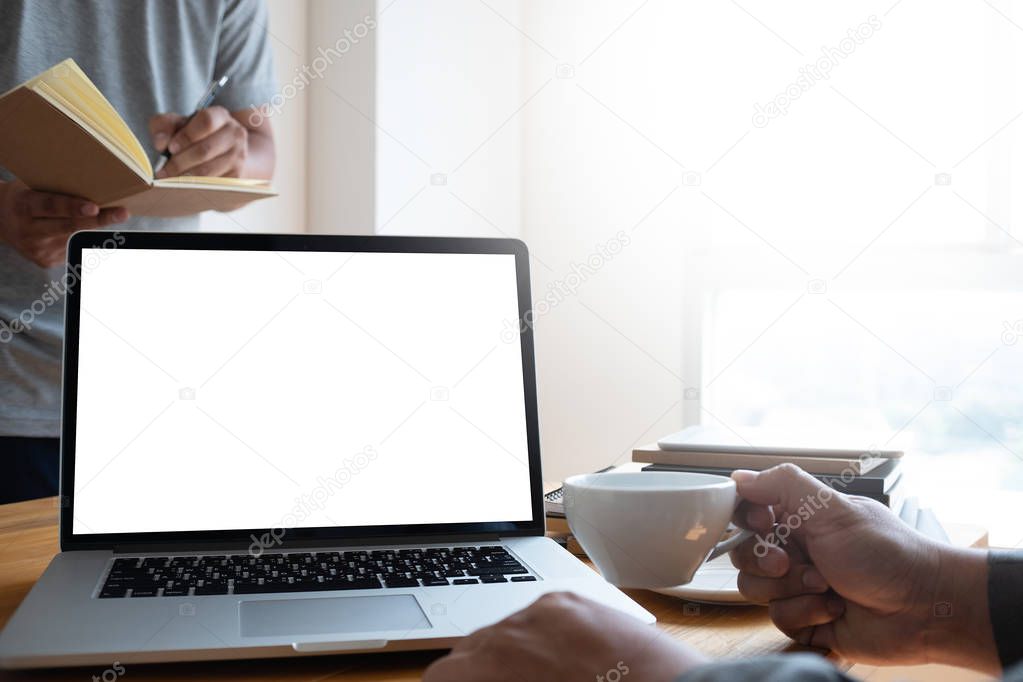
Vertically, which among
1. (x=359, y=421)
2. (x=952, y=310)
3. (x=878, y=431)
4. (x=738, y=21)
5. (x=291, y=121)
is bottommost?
(x=878, y=431)

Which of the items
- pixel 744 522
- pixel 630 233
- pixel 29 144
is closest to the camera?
pixel 744 522

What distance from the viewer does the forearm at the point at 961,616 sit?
2.32ft

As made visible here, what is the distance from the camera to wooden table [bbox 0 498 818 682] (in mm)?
602

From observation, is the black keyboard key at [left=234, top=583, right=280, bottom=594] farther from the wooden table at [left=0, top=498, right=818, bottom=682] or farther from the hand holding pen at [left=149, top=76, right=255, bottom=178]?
the hand holding pen at [left=149, top=76, right=255, bottom=178]

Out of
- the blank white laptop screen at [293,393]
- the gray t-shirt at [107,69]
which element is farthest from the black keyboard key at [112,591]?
the gray t-shirt at [107,69]

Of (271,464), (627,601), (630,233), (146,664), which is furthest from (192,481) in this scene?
(630,233)

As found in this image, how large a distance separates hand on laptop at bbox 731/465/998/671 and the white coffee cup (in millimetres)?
71

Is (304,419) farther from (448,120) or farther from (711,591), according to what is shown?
(448,120)

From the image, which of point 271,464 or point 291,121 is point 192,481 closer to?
point 271,464

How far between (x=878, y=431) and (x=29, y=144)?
88.0 inches

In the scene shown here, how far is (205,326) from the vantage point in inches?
33.1

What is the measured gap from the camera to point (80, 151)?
0.94m

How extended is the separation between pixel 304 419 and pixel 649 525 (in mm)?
341

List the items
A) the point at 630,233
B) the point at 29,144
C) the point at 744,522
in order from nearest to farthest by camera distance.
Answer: the point at 744,522 → the point at 29,144 → the point at 630,233
